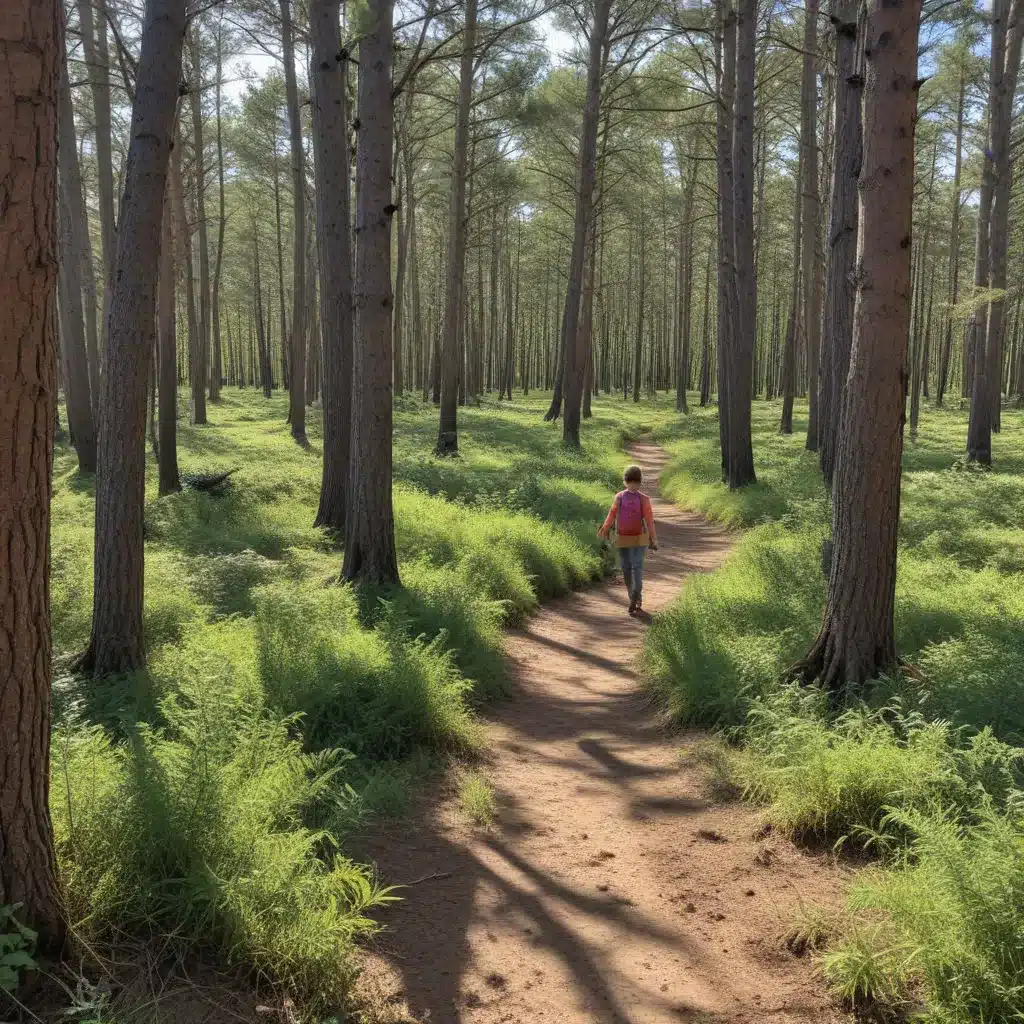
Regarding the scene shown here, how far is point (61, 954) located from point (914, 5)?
6.12 metres

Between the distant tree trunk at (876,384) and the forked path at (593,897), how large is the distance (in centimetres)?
135

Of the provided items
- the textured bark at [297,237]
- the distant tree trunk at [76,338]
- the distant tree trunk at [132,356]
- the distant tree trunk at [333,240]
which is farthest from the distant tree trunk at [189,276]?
the distant tree trunk at [132,356]

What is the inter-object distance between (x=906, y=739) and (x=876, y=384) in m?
2.07

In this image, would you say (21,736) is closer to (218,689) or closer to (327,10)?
(218,689)

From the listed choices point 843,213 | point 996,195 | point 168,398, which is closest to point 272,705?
point 843,213

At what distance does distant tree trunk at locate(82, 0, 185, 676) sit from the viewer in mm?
5207

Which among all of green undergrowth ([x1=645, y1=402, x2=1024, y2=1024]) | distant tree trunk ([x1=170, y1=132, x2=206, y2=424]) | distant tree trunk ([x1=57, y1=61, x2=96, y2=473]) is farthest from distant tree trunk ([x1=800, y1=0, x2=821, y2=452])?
distant tree trunk ([x1=57, y1=61, x2=96, y2=473])

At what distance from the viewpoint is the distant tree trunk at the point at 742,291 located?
522 inches

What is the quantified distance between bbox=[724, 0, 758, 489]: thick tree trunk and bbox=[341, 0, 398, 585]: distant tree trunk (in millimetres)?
8160

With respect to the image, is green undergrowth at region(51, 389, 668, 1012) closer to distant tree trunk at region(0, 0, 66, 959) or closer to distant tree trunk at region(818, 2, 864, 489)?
distant tree trunk at region(0, 0, 66, 959)

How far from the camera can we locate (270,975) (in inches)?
109

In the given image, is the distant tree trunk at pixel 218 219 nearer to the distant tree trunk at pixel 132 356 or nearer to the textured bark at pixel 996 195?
the distant tree trunk at pixel 132 356

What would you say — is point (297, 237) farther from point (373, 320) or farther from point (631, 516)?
point (631, 516)

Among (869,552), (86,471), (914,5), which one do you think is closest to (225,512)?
(86,471)
